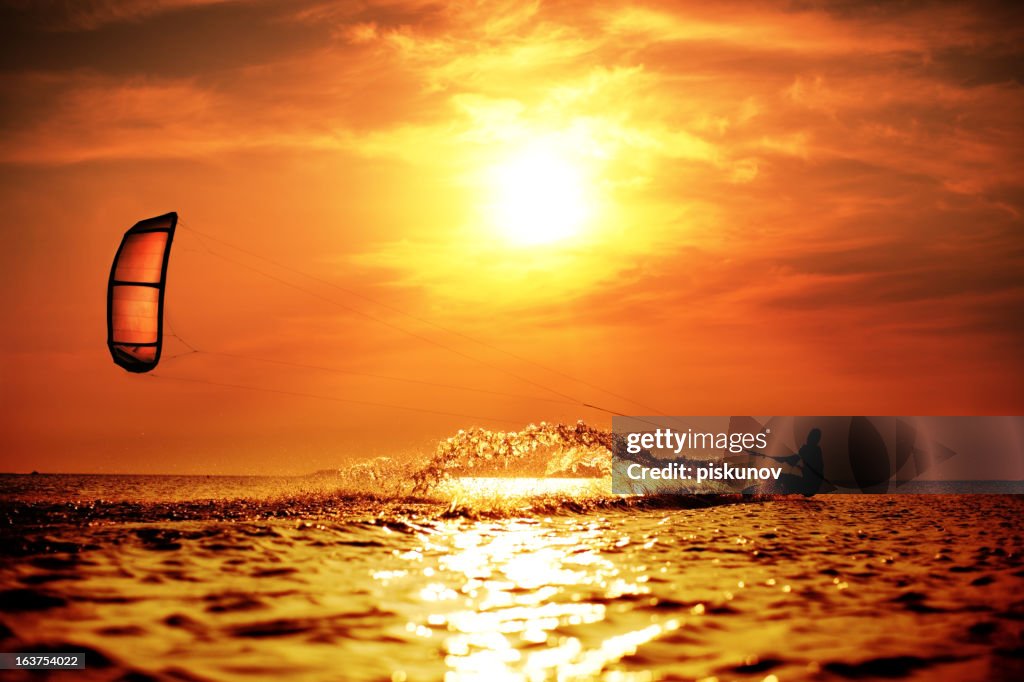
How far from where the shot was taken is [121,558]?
27.3 ft

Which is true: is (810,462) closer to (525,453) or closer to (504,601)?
(525,453)

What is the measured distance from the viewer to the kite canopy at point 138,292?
2005 centimetres

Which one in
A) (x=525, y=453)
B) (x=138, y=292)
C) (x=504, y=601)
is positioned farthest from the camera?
(x=525, y=453)

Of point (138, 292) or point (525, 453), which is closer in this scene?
point (138, 292)

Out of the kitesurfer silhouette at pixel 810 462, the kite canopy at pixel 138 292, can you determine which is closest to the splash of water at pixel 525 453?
the kitesurfer silhouette at pixel 810 462

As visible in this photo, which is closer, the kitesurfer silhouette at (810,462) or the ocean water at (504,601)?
the ocean water at (504,601)

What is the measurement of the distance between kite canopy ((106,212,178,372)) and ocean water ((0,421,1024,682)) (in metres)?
8.28

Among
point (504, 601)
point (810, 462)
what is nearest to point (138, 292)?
point (504, 601)

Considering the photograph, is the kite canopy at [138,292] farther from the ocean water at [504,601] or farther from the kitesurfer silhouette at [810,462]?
the kitesurfer silhouette at [810,462]

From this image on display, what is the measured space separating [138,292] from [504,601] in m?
16.8

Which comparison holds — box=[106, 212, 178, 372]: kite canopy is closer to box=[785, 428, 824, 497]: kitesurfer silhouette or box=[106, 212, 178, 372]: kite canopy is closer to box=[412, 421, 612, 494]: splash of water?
box=[412, 421, 612, 494]: splash of water

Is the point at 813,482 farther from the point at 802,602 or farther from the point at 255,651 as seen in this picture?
the point at 255,651

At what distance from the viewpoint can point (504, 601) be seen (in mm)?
6898

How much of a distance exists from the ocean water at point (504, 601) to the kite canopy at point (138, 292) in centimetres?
828
